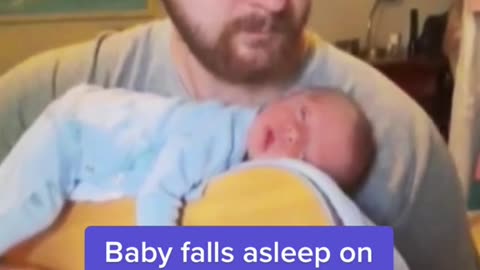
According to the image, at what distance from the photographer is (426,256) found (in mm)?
958

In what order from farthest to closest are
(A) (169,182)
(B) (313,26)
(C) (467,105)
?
(C) (467,105) → (B) (313,26) → (A) (169,182)

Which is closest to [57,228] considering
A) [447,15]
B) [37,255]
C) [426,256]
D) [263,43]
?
[37,255]

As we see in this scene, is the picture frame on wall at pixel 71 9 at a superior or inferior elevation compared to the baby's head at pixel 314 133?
superior

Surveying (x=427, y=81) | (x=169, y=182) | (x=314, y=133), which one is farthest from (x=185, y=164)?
(x=427, y=81)

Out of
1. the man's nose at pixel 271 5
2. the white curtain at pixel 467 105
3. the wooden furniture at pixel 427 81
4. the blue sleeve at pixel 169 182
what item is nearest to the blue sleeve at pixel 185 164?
the blue sleeve at pixel 169 182

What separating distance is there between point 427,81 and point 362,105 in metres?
0.16

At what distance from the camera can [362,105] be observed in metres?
0.89

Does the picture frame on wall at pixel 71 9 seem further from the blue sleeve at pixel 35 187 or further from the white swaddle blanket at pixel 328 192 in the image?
the white swaddle blanket at pixel 328 192

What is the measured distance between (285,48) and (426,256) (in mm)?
306

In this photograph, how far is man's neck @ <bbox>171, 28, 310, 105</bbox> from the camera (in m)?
0.88

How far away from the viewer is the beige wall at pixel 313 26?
89 centimetres

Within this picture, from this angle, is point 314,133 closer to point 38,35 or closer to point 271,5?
point 271,5

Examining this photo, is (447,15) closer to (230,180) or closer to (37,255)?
(230,180)

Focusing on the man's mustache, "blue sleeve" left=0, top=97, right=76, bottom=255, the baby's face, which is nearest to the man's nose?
the man's mustache
